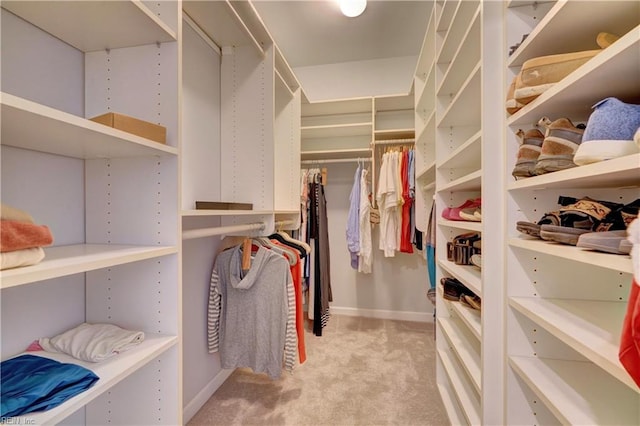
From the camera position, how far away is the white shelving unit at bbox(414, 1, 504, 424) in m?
0.98

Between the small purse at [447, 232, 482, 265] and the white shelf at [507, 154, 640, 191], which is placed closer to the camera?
the white shelf at [507, 154, 640, 191]

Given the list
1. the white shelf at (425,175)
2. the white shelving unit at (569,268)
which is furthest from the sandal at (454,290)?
the white shelf at (425,175)

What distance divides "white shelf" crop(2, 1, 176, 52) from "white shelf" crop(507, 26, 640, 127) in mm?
1111

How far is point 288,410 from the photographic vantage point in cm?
165

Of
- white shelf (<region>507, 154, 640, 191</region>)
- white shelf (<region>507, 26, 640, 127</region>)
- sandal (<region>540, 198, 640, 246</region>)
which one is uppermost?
white shelf (<region>507, 26, 640, 127</region>)

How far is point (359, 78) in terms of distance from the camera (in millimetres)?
3092

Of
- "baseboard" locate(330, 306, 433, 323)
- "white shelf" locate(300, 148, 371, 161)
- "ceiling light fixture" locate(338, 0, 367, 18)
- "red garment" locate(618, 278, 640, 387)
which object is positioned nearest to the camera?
"red garment" locate(618, 278, 640, 387)

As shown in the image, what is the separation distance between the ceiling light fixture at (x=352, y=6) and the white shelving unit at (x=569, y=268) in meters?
1.42

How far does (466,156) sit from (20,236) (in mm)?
1598

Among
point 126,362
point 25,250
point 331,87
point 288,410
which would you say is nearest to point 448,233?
point 288,410

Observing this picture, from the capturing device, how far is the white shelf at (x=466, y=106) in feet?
3.66

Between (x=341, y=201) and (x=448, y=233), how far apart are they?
1569 millimetres

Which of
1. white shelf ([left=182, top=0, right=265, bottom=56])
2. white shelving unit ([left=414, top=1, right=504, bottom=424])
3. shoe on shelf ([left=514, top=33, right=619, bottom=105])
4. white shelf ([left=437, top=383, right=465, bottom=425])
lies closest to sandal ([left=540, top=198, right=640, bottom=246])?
white shelving unit ([left=414, top=1, right=504, bottom=424])

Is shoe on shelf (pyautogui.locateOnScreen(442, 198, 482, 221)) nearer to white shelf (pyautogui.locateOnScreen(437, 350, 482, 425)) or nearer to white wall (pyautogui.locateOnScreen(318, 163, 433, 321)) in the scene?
white shelf (pyautogui.locateOnScreen(437, 350, 482, 425))
